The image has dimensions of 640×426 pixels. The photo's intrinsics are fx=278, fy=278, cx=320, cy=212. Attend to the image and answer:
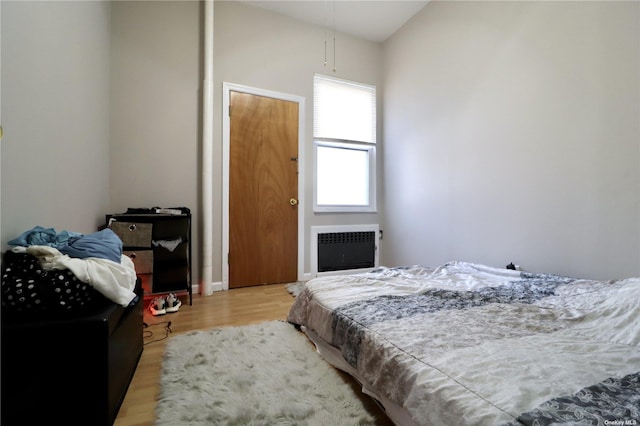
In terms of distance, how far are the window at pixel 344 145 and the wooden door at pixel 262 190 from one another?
36 cm

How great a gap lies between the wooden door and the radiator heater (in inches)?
13.5

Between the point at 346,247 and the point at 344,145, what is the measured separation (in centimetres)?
132

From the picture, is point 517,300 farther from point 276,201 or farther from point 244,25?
point 244,25

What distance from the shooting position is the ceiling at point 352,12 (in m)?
3.06

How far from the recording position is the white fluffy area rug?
1.09 meters

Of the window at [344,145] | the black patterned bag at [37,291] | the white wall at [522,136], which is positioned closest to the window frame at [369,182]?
the window at [344,145]

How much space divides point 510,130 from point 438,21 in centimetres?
152

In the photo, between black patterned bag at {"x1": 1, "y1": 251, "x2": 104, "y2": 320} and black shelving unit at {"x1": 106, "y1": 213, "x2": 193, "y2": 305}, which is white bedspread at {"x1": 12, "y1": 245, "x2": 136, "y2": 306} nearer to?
black patterned bag at {"x1": 1, "y1": 251, "x2": 104, "y2": 320}

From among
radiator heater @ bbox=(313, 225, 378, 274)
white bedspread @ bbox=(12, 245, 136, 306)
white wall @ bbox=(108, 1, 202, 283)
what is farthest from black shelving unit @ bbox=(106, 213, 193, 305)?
radiator heater @ bbox=(313, 225, 378, 274)

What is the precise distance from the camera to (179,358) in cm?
152

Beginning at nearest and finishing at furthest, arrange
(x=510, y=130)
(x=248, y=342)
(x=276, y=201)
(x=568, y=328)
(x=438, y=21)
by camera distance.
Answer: (x=568, y=328)
(x=248, y=342)
(x=510, y=130)
(x=438, y=21)
(x=276, y=201)

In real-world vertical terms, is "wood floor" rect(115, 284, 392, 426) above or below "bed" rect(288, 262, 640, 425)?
below

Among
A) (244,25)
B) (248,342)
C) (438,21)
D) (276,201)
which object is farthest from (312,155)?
(248,342)

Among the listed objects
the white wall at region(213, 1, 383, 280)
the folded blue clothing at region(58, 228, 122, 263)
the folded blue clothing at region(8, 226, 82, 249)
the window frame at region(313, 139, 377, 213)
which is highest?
the white wall at region(213, 1, 383, 280)
